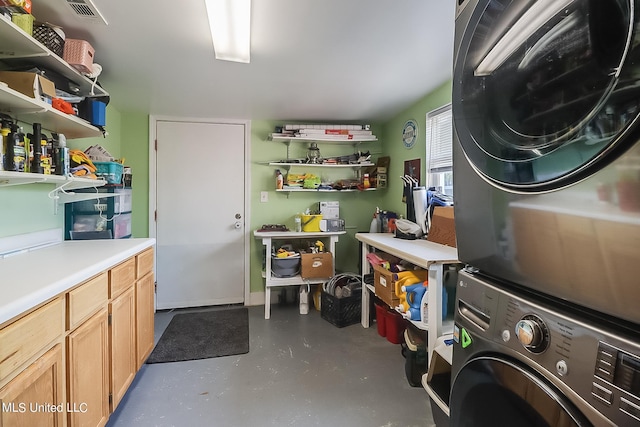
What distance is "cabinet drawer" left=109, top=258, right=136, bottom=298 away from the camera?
1428 mm

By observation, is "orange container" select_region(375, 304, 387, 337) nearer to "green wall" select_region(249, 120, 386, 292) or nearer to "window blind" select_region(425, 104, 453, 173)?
"green wall" select_region(249, 120, 386, 292)

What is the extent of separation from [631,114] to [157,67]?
2359mm

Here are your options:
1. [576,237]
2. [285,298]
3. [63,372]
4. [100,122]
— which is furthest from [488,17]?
[285,298]

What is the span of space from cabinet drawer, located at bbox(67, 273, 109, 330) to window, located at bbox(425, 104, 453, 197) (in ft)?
7.77

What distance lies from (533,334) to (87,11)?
2.13 meters

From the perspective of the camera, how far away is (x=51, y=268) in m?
1.20

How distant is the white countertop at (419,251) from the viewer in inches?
61.5

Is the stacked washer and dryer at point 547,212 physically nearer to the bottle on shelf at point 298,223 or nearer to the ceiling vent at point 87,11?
the ceiling vent at point 87,11

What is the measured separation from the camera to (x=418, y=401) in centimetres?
167

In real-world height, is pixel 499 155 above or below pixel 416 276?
above

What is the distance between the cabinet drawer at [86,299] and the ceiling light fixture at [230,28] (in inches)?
54.2

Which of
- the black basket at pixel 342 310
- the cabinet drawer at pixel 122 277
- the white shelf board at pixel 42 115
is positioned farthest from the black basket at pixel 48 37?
the black basket at pixel 342 310

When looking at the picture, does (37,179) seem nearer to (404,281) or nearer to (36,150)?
(36,150)

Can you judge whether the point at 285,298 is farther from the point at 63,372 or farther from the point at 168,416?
the point at 63,372
